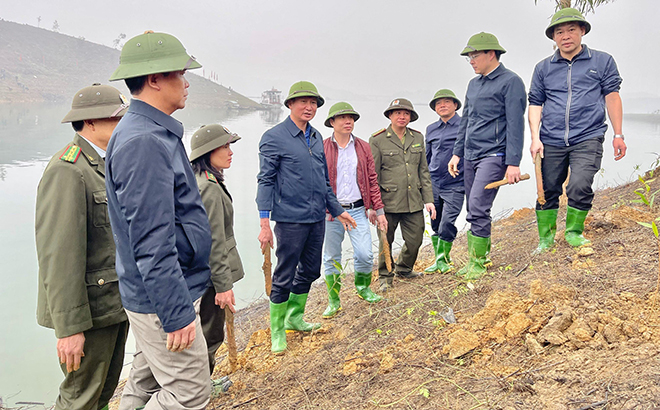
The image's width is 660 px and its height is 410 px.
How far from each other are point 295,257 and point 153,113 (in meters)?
2.14

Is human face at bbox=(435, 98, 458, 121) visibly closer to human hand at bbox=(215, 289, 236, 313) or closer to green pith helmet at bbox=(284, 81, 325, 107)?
green pith helmet at bbox=(284, 81, 325, 107)

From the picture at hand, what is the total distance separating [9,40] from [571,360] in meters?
78.6

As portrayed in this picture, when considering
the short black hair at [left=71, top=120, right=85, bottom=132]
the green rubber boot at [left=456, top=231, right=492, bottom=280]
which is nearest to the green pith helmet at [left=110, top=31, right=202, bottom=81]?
the short black hair at [left=71, top=120, right=85, bottom=132]

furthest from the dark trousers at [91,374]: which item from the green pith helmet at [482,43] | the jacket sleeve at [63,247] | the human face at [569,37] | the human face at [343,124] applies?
the human face at [569,37]

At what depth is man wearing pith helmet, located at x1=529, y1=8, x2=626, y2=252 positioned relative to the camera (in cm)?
354

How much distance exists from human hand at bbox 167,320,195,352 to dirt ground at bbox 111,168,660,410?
4.25ft

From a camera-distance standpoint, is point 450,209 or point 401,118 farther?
point 450,209

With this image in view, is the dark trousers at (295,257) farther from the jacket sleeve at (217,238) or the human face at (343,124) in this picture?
the human face at (343,124)

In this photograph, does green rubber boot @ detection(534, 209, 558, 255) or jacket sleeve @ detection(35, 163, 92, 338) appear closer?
jacket sleeve @ detection(35, 163, 92, 338)

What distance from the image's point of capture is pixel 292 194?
3484 millimetres

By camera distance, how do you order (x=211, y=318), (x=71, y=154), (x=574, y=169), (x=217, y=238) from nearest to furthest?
(x=71, y=154), (x=217, y=238), (x=211, y=318), (x=574, y=169)

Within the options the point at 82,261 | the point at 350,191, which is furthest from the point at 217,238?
the point at 350,191

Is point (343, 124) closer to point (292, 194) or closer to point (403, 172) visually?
point (403, 172)

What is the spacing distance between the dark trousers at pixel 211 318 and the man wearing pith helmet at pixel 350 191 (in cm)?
156
